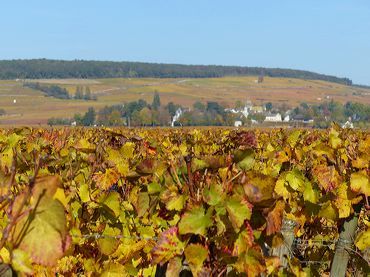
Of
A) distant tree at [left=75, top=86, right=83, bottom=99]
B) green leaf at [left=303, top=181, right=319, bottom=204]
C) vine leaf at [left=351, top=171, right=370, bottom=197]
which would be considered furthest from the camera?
distant tree at [left=75, top=86, right=83, bottom=99]

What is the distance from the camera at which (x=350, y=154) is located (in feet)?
14.5

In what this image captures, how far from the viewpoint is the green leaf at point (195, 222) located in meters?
2.44

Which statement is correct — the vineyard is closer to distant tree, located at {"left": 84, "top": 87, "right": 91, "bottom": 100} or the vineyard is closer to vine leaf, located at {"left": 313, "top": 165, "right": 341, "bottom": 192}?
vine leaf, located at {"left": 313, "top": 165, "right": 341, "bottom": 192}

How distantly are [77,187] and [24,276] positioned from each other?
2.18 meters

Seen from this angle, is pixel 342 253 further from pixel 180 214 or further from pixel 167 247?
pixel 167 247

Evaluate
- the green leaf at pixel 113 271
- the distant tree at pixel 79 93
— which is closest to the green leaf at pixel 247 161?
the green leaf at pixel 113 271

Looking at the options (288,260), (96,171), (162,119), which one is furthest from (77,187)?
(162,119)

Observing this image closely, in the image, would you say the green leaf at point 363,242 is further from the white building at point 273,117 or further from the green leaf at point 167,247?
the white building at point 273,117

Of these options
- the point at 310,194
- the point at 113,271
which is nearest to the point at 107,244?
the point at 113,271

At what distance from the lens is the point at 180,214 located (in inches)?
107

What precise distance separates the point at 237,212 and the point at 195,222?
0.61ft

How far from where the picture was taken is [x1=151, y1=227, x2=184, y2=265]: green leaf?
2.53 m

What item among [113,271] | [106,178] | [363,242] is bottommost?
[113,271]

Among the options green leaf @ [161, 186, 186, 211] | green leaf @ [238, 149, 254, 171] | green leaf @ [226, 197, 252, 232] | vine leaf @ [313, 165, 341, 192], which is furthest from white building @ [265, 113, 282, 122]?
green leaf @ [226, 197, 252, 232]
